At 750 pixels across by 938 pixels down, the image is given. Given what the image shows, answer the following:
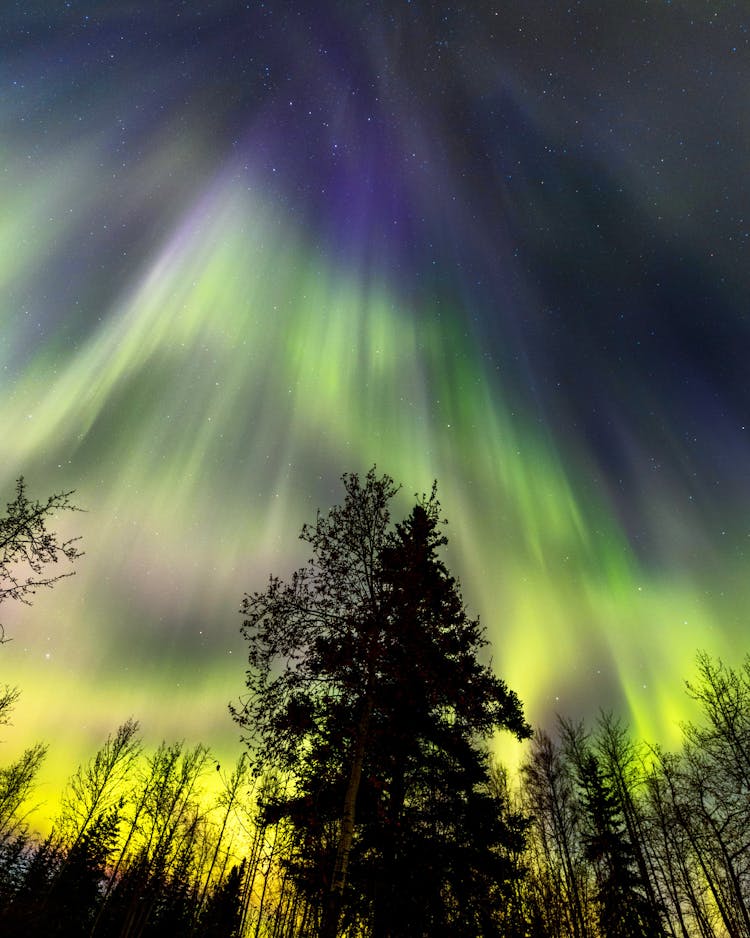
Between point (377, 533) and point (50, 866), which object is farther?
point (50, 866)

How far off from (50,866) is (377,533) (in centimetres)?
4375

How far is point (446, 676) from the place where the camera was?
1151 cm

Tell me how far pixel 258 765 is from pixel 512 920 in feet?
36.3

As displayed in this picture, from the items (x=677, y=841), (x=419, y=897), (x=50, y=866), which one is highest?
(x=677, y=841)

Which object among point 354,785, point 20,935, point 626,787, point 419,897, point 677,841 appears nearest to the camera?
point 354,785

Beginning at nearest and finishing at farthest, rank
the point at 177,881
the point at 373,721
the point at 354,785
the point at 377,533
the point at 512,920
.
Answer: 1. the point at 354,785
2. the point at 373,721
3. the point at 377,533
4. the point at 512,920
5. the point at 177,881

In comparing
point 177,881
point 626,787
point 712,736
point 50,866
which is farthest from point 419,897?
point 50,866

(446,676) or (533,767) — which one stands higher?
(533,767)

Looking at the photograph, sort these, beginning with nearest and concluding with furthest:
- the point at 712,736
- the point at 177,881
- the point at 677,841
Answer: the point at 712,736 → the point at 677,841 → the point at 177,881

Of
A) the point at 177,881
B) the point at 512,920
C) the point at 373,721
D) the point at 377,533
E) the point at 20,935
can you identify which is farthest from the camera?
the point at 177,881

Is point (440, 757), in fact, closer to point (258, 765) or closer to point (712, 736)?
point (258, 765)

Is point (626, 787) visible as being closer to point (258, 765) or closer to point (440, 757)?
point (440, 757)

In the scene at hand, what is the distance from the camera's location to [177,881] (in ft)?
115

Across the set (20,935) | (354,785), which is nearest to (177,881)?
(20,935)
